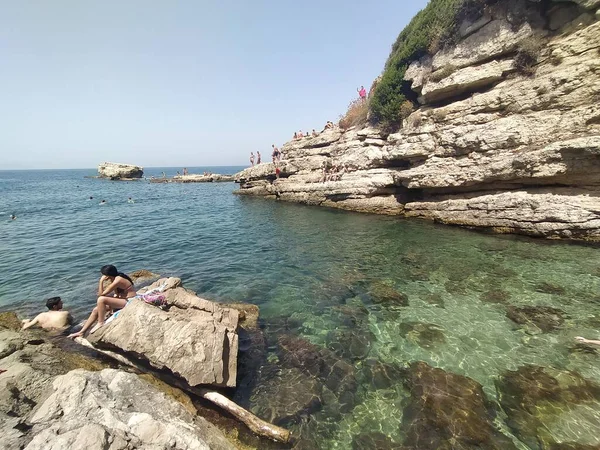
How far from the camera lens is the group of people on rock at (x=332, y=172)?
29.1 meters

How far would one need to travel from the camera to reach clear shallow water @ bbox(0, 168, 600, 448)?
7039mm

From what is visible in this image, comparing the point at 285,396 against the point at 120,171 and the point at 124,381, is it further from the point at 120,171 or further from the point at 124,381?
the point at 120,171

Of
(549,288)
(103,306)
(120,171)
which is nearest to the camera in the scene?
(103,306)

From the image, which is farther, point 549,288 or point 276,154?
point 276,154

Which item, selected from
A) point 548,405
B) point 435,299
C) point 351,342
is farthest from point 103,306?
point 548,405

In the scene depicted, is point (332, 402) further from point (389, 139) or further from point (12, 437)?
point (389, 139)

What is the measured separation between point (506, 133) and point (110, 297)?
72.4 ft

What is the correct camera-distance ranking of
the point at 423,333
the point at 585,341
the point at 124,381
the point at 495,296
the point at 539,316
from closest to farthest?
the point at 124,381 < the point at 585,341 < the point at 423,333 < the point at 539,316 < the point at 495,296

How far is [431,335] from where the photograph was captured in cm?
833

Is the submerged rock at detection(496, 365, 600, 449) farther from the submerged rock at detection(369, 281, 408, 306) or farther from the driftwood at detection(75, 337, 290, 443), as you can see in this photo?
the driftwood at detection(75, 337, 290, 443)

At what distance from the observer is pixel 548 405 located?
5863mm

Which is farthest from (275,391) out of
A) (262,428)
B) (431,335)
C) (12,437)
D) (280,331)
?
(431,335)

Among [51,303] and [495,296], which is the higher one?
[51,303]

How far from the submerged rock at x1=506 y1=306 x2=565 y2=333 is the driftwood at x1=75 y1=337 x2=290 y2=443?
327 inches
